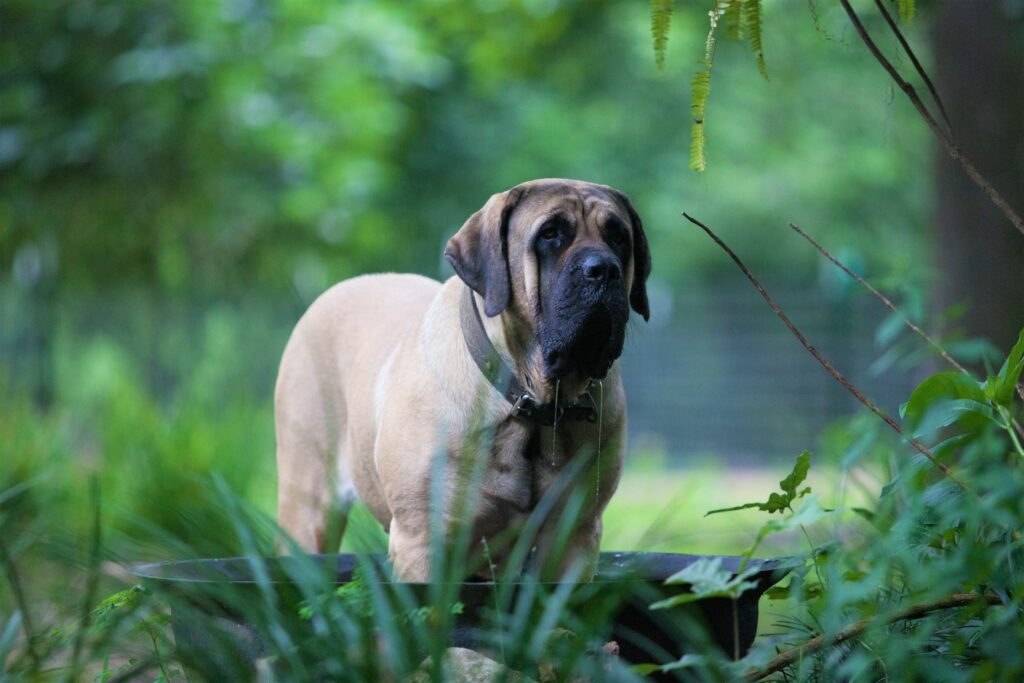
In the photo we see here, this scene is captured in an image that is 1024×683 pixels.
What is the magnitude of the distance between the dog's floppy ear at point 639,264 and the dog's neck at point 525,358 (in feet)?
1.41

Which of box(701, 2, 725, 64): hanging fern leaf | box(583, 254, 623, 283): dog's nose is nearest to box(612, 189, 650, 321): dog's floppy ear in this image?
box(583, 254, 623, 283): dog's nose

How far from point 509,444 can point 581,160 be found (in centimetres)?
2017

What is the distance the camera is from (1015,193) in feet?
19.5

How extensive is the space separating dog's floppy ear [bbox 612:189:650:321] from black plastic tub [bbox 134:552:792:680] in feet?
3.44

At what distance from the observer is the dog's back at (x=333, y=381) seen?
15.1 feet

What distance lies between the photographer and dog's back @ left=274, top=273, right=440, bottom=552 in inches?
181

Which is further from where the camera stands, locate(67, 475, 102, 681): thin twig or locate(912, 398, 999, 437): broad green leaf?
locate(912, 398, 999, 437): broad green leaf

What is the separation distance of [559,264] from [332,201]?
1006cm

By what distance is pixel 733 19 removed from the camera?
8.84ft

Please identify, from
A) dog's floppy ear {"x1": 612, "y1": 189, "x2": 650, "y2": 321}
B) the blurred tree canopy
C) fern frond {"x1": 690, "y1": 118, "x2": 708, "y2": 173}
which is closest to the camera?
fern frond {"x1": 690, "y1": 118, "x2": 708, "y2": 173}

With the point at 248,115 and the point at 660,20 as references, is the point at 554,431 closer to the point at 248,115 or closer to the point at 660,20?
the point at 660,20

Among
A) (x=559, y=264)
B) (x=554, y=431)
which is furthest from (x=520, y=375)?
(x=559, y=264)

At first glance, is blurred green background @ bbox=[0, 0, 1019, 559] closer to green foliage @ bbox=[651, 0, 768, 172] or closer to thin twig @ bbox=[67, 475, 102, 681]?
thin twig @ bbox=[67, 475, 102, 681]

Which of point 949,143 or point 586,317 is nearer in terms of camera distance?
point 949,143
